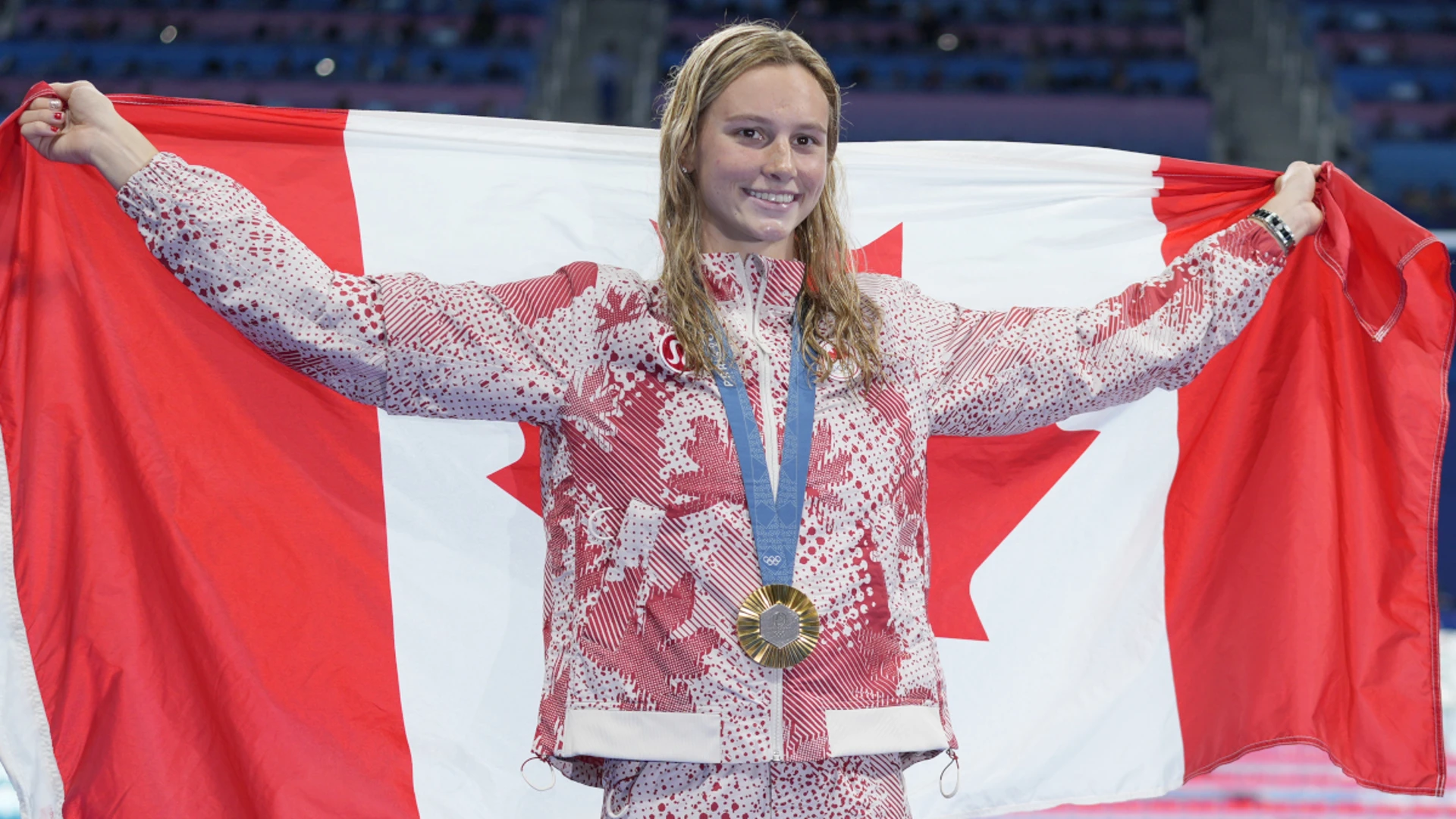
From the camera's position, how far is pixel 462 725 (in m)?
2.31

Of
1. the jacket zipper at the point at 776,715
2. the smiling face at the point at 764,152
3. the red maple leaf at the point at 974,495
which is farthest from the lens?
the red maple leaf at the point at 974,495

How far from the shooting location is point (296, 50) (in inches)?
379

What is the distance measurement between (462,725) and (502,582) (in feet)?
0.80

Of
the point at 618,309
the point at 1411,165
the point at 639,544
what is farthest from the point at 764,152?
the point at 1411,165

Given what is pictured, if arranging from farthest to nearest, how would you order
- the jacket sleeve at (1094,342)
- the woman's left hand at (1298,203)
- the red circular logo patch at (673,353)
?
the woman's left hand at (1298,203) < the jacket sleeve at (1094,342) < the red circular logo patch at (673,353)

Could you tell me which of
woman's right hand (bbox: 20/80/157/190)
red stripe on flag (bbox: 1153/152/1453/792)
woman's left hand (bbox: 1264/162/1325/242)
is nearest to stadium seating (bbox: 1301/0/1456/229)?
red stripe on flag (bbox: 1153/152/1453/792)

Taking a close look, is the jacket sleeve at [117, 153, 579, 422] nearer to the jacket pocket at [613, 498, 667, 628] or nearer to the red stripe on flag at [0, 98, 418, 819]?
the jacket pocket at [613, 498, 667, 628]

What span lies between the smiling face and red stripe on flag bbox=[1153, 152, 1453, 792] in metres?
0.98

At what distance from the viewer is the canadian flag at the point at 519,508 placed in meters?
2.06

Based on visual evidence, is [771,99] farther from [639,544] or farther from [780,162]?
[639,544]

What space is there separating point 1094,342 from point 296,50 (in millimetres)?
8704

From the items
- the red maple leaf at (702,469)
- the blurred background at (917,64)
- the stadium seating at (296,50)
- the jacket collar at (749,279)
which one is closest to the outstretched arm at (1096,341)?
the jacket collar at (749,279)

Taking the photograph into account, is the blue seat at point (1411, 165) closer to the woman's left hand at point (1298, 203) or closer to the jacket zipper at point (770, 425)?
the woman's left hand at point (1298, 203)

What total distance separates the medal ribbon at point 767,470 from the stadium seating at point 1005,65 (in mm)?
7323
